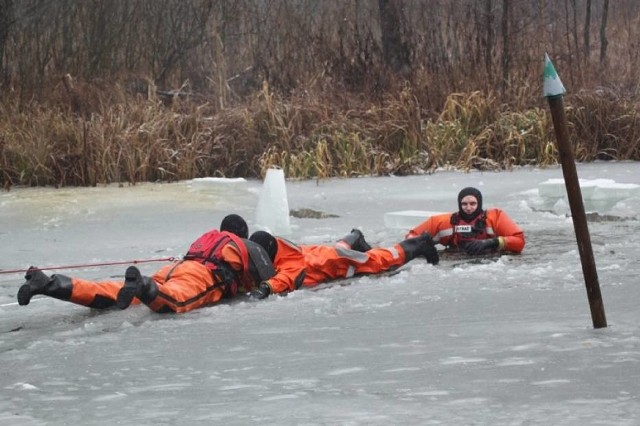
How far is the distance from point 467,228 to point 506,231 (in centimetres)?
36

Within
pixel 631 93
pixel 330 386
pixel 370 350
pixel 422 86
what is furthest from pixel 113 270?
pixel 631 93

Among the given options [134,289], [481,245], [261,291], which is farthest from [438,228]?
[134,289]

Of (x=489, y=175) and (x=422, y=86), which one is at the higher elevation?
(x=422, y=86)

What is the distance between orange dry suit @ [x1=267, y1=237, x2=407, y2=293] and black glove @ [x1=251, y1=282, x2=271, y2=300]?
11 cm

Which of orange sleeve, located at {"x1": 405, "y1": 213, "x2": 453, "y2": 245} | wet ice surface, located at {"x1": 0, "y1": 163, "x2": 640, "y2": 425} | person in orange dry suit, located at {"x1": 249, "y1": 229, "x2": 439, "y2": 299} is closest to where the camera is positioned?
wet ice surface, located at {"x1": 0, "y1": 163, "x2": 640, "y2": 425}

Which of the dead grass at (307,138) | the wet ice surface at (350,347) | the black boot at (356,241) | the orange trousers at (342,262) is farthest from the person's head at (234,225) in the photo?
the dead grass at (307,138)

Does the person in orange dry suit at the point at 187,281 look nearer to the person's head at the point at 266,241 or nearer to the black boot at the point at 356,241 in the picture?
the person's head at the point at 266,241

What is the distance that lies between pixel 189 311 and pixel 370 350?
78.9 inches

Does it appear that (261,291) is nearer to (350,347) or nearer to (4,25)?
(350,347)

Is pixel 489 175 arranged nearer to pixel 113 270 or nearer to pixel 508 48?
pixel 508 48

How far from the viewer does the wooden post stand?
5781mm

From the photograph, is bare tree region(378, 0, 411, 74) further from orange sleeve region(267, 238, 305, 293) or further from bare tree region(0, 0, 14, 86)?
orange sleeve region(267, 238, 305, 293)

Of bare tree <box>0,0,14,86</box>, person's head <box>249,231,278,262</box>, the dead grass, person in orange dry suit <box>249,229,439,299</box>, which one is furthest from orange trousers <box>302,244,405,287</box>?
bare tree <box>0,0,14,86</box>

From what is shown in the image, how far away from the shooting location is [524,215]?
39.2 feet
